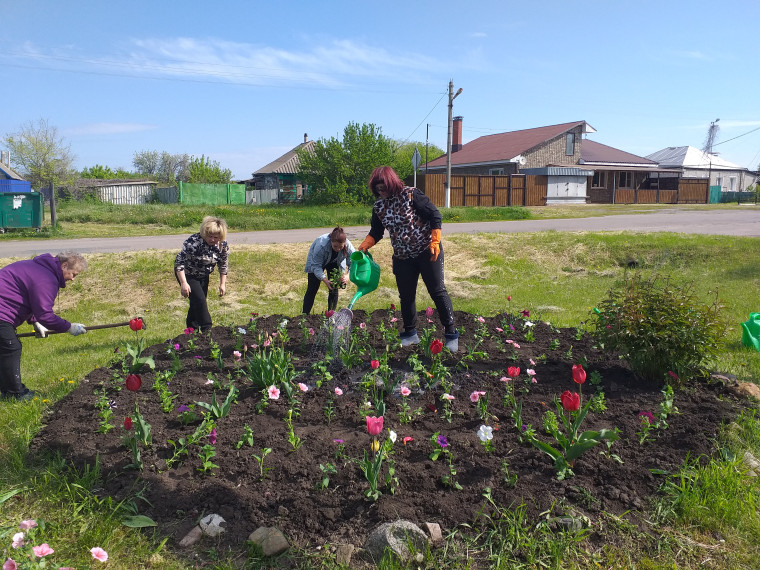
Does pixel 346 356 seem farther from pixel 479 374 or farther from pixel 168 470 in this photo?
pixel 168 470

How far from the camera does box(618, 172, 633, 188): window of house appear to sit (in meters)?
36.8

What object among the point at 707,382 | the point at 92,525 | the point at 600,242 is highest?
the point at 600,242

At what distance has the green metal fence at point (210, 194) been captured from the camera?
3058 cm

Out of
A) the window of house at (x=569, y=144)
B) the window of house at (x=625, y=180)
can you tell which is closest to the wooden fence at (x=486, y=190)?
the window of house at (x=569, y=144)

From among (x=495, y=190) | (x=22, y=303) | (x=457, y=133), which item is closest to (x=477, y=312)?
(x=22, y=303)

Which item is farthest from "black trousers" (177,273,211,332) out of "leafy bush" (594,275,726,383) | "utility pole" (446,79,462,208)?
"utility pole" (446,79,462,208)

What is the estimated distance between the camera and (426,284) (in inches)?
187

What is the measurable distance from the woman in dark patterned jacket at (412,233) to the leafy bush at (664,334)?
1.34m

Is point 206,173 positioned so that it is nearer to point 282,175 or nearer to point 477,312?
point 282,175

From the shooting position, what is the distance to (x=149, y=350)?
4.92m

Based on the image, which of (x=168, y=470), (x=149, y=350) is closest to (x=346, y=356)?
(x=168, y=470)

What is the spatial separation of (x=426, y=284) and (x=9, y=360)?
3.27 meters

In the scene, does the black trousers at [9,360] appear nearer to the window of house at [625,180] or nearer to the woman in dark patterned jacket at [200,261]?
the woman in dark patterned jacket at [200,261]

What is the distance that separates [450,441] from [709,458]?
135cm
